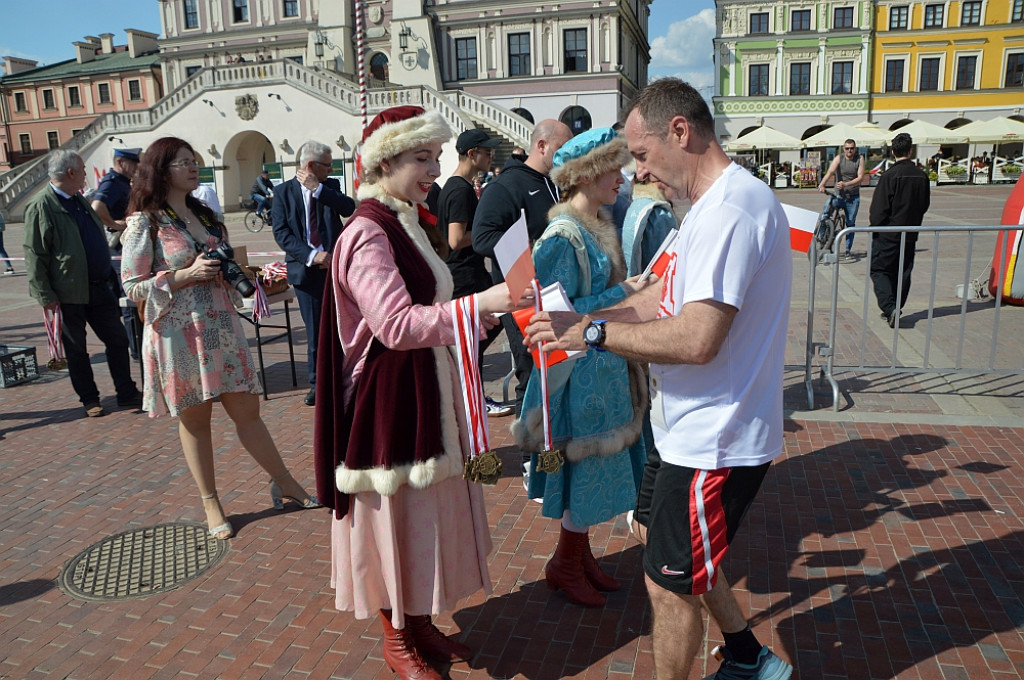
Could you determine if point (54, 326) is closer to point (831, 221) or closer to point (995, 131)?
point (831, 221)

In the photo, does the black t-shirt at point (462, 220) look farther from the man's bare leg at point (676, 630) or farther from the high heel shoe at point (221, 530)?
the man's bare leg at point (676, 630)

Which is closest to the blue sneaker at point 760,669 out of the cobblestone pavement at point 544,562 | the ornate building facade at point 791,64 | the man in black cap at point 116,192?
the cobblestone pavement at point 544,562

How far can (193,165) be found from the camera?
3863 millimetres

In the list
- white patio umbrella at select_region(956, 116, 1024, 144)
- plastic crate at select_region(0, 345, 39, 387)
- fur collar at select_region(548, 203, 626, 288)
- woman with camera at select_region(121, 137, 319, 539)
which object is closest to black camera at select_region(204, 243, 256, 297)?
woman with camera at select_region(121, 137, 319, 539)

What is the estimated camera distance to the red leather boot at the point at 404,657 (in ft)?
9.07

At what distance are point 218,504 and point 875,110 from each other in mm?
46967

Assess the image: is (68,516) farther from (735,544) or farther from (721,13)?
(721,13)

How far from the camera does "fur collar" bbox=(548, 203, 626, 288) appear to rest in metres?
3.19

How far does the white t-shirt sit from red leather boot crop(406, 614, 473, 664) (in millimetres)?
1271

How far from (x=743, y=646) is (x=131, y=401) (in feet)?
18.7

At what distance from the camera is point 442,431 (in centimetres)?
270

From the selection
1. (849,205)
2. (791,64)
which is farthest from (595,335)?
(791,64)

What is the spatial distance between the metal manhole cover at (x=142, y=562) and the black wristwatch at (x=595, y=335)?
8.45ft

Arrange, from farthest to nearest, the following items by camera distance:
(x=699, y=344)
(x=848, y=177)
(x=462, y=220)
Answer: (x=848, y=177) < (x=462, y=220) < (x=699, y=344)
